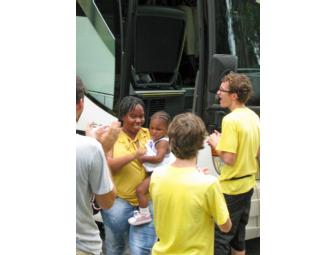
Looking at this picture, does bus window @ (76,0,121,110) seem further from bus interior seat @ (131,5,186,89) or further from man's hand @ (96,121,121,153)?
man's hand @ (96,121,121,153)

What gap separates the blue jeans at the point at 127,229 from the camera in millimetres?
3436

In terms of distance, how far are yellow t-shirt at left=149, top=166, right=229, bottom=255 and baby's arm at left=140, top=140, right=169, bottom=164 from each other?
711mm

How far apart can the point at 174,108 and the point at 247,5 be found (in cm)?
104

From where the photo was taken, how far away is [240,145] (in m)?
3.49

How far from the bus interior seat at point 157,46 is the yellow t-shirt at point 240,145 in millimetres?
1309

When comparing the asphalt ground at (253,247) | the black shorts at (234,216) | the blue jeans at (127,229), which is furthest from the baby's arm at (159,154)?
the asphalt ground at (253,247)

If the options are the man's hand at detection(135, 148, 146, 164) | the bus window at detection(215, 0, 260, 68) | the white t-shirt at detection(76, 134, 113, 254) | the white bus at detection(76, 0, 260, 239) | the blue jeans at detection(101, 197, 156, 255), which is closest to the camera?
the white t-shirt at detection(76, 134, 113, 254)

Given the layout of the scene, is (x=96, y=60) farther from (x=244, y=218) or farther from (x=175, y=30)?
(x=244, y=218)

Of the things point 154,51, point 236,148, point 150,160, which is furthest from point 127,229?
point 154,51

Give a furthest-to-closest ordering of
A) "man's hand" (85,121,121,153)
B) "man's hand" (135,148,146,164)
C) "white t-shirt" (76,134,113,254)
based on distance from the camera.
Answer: "man's hand" (135,148,146,164) < "man's hand" (85,121,121,153) < "white t-shirt" (76,134,113,254)

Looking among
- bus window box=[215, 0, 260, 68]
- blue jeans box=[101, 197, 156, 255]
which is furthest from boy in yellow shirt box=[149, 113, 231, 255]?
bus window box=[215, 0, 260, 68]

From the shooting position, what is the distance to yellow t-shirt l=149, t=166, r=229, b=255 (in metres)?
2.54

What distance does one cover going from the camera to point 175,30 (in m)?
4.81
